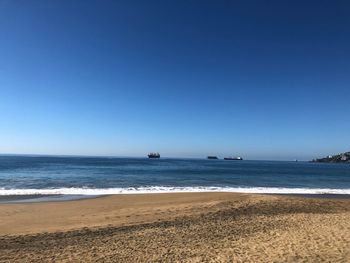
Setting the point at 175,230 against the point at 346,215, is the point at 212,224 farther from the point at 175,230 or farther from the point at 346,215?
the point at 346,215

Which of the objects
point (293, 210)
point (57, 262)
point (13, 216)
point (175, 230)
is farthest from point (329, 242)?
point (13, 216)

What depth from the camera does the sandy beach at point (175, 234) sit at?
28.5 feet

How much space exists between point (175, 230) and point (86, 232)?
10.3ft

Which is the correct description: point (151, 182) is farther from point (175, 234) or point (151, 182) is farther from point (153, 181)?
point (175, 234)

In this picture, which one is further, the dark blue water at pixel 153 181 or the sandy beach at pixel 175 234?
the dark blue water at pixel 153 181

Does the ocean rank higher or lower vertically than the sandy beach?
higher

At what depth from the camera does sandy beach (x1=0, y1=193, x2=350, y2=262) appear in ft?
28.5

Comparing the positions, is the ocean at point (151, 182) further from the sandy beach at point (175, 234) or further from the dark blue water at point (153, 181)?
the sandy beach at point (175, 234)

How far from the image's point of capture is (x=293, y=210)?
16297mm

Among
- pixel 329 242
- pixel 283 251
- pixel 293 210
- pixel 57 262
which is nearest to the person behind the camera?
pixel 57 262

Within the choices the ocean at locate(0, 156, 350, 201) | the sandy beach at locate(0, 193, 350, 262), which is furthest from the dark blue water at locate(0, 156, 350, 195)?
the sandy beach at locate(0, 193, 350, 262)

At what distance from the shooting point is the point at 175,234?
36.1 ft

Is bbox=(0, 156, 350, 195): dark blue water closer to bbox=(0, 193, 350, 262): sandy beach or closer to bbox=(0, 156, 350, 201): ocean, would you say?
bbox=(0, 156, 350, 201): ocean

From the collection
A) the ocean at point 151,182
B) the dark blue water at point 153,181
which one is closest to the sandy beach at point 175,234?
the ocean at point 151,182
